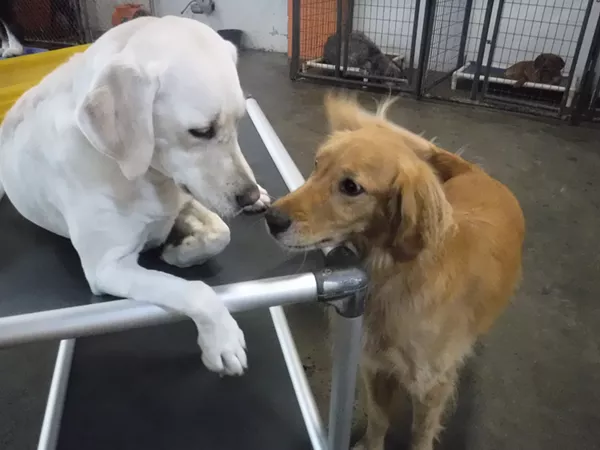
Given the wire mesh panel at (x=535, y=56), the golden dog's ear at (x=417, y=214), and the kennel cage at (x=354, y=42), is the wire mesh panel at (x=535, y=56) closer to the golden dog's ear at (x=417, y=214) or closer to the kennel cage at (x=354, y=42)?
the kennel cage at (x=354, y=42)

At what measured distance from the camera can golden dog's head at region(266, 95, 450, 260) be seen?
877 millimetres

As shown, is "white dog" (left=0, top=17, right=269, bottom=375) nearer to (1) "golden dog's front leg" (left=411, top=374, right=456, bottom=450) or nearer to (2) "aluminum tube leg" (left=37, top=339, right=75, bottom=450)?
(2) "aluminum tube leg" (left=37, top=339, right=75, bottom=450)

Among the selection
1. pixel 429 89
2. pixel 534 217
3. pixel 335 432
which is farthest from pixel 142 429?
pixel 429 89

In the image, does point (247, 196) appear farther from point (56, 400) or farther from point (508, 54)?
point (508, 54)

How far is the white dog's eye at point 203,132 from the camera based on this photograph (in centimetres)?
80

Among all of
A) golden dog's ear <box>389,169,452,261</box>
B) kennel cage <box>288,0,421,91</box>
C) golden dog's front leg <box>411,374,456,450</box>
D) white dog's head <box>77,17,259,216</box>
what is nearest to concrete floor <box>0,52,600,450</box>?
golden dog's front leg <box>411,374,456,450</box>

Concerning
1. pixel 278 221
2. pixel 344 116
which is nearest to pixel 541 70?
pixel 344 116

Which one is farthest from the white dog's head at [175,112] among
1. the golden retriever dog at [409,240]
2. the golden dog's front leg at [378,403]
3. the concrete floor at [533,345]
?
the concrete floor at [533,345]

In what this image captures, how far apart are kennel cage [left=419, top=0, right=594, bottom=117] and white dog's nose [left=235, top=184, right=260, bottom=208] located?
2.52 m

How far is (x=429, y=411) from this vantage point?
117cm

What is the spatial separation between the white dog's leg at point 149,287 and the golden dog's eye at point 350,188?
0.93ft

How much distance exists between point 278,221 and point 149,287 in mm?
226

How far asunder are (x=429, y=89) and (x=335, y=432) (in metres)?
2.79

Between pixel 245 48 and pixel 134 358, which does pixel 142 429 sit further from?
pixel 245 48
